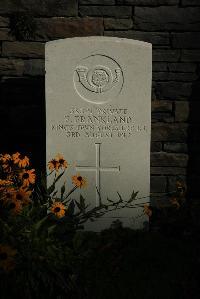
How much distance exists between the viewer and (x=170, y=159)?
446 cm

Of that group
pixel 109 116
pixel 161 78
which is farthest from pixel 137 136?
pixel 161 78

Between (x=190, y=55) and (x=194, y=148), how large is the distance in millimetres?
917

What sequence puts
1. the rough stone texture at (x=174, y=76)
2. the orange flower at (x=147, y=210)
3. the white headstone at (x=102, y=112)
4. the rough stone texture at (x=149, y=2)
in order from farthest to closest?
the rough stone texture at (x=174, y=76)
the rough stone texture at (x=149, y=2)
the white headstone at (x=102, y=112)
the orange flower at (x=147, y=210)

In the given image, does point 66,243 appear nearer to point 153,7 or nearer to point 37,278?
point 37,278

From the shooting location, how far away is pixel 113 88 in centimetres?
370

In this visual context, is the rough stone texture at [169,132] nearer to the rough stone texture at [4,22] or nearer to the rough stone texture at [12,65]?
the rough stone texture at [12,65]

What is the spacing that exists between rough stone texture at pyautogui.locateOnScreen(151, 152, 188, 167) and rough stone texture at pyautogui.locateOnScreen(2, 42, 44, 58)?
1.51 metres

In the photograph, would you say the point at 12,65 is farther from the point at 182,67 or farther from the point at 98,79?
the point at 182,67

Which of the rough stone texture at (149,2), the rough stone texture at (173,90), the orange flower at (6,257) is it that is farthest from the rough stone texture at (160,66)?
the orange flower at (6,257)

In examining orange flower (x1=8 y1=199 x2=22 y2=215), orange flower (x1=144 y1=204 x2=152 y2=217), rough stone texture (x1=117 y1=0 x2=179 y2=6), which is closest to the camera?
orange flower (x1=8 y1=199 x2=22 y2=215)

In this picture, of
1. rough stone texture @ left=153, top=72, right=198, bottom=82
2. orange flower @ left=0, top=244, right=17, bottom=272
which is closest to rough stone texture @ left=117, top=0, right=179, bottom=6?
rough stone texture @ left=153, top=72, right=198, bottom=82

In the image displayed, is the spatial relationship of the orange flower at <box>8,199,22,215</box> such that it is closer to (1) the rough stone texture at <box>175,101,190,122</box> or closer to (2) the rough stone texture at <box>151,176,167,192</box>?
(2) the rough stone texture at <box>151,176,167,192</box>

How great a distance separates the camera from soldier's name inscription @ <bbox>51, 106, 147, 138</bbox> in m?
3.71

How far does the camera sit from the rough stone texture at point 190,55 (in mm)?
4316
